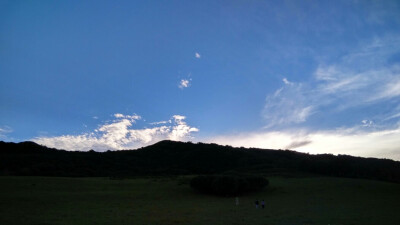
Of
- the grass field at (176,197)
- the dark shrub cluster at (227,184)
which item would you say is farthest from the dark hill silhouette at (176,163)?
the dark shrub cluster at (227,184)

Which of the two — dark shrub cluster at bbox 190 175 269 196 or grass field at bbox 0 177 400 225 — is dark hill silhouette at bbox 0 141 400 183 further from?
dark shrub cluster at bbox 190 175 269 196

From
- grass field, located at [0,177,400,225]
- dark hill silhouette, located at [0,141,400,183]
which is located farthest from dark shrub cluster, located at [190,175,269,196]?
dark hill silhouette, located at [0,141,400,183]

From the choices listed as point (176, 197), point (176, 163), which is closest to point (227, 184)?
point (176, 197)

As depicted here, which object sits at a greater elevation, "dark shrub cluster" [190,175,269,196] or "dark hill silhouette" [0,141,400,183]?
"dark hill silhouette" [0,141,400,183]

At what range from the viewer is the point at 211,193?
209 ft

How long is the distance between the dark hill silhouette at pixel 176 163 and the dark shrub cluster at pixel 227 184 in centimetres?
3509

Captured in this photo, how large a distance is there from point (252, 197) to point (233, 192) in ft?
13.1

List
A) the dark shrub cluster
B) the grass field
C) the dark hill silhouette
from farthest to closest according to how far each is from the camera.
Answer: the dark hill silhouette < the dark shrub cluster < the grass field

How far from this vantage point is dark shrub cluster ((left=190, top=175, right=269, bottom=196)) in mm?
61781

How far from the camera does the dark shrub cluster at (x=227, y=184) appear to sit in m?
61.8

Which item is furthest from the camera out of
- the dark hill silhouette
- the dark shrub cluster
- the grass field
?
the dark hill silhouette

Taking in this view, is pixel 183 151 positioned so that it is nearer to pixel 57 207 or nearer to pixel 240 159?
pixel 240 159

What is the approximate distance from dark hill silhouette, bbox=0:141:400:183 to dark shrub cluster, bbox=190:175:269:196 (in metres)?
35.1

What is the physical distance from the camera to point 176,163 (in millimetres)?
145000
